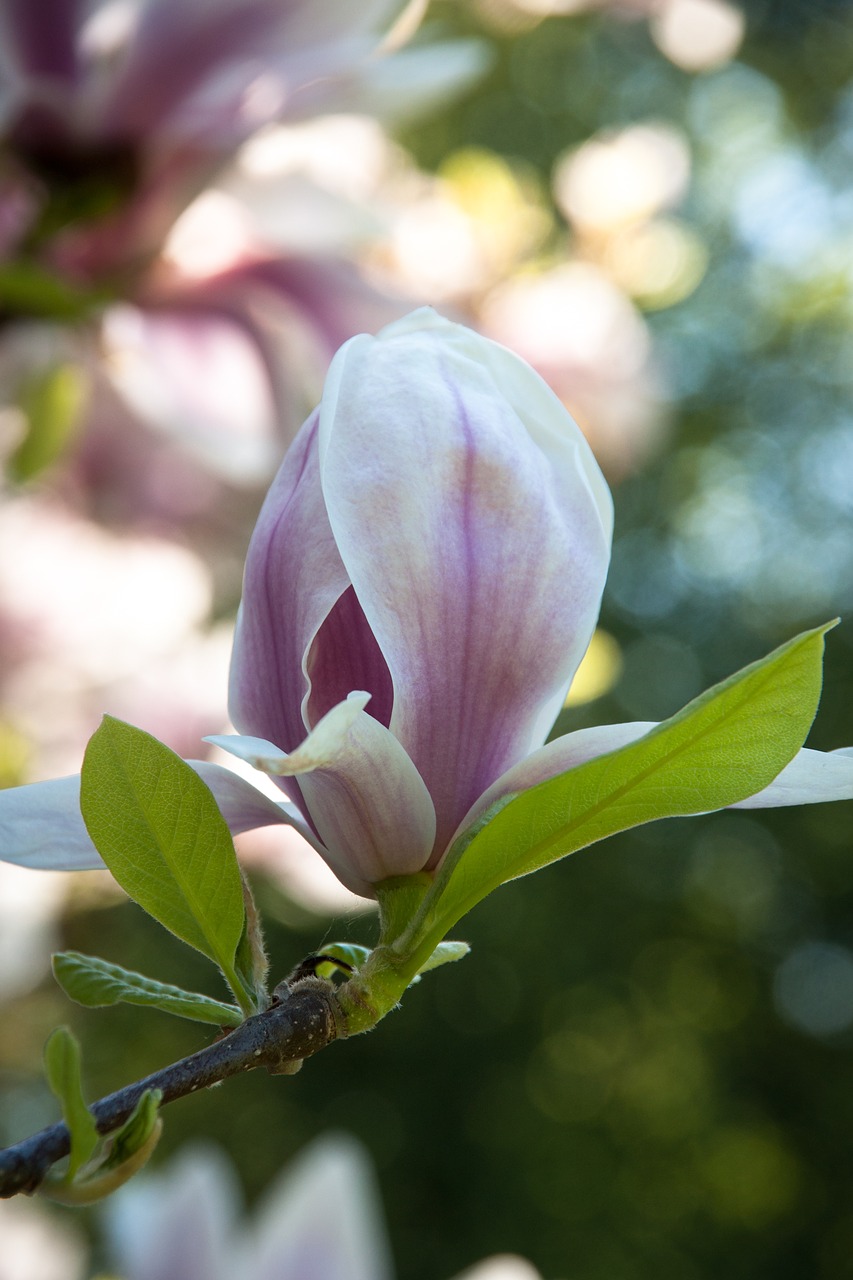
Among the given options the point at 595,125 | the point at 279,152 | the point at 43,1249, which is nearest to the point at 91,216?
the point at 279,152

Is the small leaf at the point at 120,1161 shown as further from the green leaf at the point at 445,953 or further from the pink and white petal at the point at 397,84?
the pink and white petal at the point at 397,84

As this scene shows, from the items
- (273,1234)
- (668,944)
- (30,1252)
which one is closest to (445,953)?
(273,1234)

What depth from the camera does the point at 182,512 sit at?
94 centimetres

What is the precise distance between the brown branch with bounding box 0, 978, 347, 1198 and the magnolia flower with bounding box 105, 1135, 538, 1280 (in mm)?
467

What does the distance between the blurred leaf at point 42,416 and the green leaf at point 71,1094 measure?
458 mm

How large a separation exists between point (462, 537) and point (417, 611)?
2 cm

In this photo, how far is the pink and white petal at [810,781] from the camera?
245 mm

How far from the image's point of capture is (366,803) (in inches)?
10.1

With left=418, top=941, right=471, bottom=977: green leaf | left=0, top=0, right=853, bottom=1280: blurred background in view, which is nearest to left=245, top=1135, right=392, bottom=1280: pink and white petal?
left=418, top=941, right=471, bottom=977: green leaf

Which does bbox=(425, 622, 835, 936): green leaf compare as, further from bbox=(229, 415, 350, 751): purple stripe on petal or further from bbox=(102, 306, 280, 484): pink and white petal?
bbox=(102, 306, 280, 484): pink and white petal

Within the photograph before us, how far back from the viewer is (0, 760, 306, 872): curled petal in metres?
0.25

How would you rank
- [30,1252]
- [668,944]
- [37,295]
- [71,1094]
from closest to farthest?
[71,1094], [37,295], [30,1252], [668,944]

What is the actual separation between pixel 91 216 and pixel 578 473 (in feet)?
1.28

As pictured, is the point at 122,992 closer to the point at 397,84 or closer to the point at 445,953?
the point at 445,953
